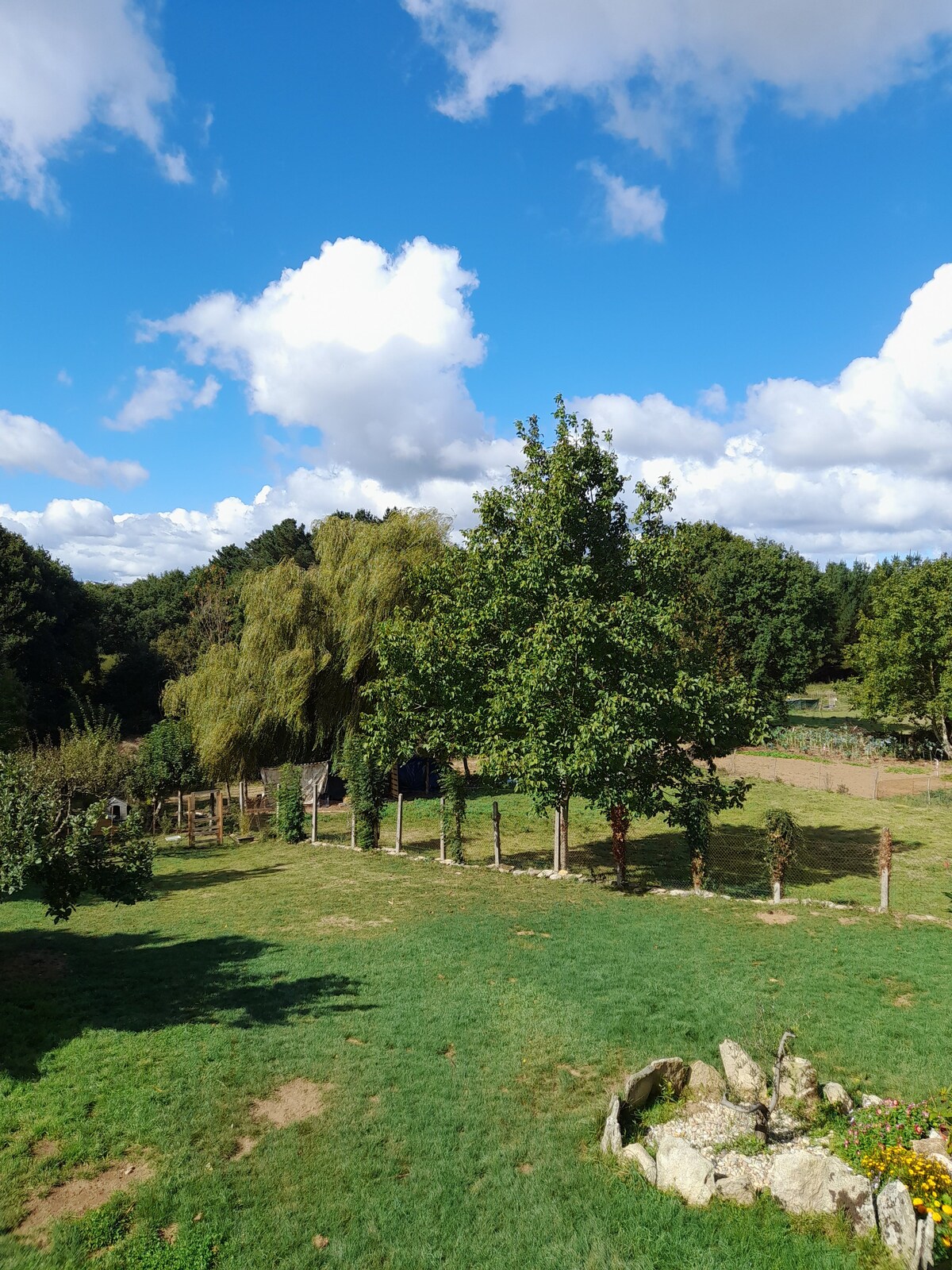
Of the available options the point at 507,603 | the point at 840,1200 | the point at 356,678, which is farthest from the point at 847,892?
the point at 356,678

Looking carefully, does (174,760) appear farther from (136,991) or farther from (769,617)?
(769,617)

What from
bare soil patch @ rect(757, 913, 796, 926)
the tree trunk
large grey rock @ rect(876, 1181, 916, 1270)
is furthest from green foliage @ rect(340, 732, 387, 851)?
large grey rock @ rect(876, 1181, 916, 1270)

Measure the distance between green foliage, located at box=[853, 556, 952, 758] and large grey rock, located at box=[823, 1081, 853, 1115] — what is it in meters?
39.6

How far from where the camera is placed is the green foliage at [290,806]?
25125mm

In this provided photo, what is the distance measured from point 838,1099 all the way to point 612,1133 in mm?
2680

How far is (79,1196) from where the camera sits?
6980 mm

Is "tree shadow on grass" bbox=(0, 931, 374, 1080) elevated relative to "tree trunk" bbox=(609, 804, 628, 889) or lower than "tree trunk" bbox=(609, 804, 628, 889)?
lower

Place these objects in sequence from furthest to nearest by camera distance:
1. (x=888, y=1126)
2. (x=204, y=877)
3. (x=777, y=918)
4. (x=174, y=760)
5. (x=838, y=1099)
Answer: (x=174, y=760) < (x=204, y=877) < (x=777, y=918) < (x=838, y=1099) < (x=888, y=1126)

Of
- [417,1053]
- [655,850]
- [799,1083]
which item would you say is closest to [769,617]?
[655,850]

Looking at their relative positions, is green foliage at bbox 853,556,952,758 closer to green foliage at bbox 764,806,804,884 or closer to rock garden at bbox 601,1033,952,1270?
green foliage at bbox 764,806,804,884

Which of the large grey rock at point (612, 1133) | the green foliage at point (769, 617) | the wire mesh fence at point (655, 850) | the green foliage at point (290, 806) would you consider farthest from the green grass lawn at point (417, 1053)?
the green foliage at point (769, 617)

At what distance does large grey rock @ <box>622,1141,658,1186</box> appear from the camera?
714 centimetres

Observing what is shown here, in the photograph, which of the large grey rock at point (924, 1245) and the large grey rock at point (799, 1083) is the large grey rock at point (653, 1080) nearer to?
the large grey rock at point (799, 1083)

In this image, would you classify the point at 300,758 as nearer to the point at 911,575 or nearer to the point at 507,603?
the point at 507,603
